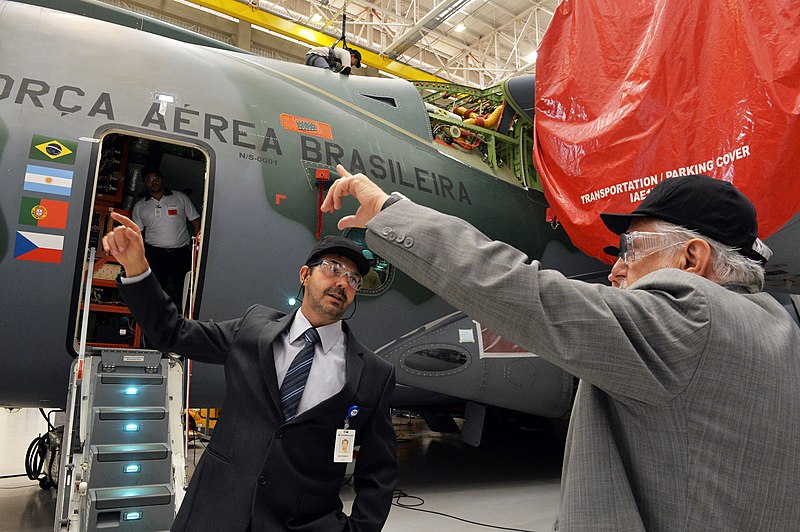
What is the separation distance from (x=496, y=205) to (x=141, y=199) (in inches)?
147

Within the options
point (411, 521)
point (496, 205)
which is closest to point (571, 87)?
point (496, 205)

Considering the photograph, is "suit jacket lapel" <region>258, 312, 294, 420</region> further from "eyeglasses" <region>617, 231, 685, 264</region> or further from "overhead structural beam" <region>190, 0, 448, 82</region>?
"overhead structural beam" <region>190, 0, 448, 82</region>

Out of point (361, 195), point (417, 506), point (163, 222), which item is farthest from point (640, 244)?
point (163, 222)

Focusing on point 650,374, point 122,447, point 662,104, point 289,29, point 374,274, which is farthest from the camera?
point 289,29

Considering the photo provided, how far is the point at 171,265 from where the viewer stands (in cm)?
605

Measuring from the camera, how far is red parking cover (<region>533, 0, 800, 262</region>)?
4.10m

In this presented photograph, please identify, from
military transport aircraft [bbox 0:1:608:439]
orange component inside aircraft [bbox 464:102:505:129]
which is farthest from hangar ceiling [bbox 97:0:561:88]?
military transport aircraft [bbox 0:1:608:439]

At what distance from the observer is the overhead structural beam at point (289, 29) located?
16016 millimetres

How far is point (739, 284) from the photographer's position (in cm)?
136

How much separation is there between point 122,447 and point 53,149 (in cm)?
218

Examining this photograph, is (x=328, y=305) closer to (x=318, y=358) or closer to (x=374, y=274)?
(x=318, y=358)

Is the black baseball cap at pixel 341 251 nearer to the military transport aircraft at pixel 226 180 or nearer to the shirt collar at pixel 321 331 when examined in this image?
the shirt collar at pixel 321 331

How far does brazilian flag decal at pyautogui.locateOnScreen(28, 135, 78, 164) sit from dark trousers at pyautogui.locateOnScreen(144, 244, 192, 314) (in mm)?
1717

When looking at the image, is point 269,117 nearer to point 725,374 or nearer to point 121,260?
point 121,260
